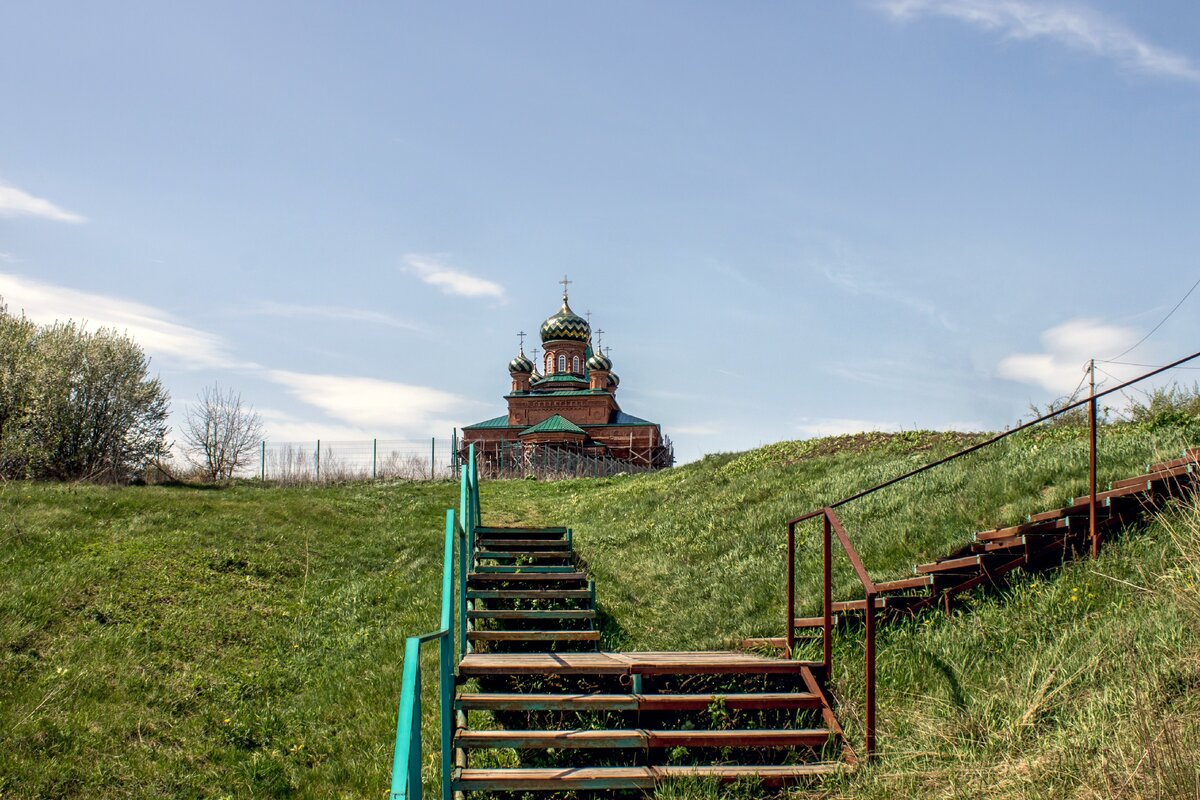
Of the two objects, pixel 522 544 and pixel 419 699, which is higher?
pixel 522 544

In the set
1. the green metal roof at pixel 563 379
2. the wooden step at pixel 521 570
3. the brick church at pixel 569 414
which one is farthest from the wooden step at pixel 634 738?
the green metal roof at pixel 563 379

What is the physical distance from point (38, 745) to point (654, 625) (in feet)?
17.7

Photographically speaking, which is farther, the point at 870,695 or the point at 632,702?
the point at 632,702

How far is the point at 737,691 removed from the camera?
6117mm

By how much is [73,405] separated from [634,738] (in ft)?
83.4

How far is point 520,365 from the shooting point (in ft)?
182

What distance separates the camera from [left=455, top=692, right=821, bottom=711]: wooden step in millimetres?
5523

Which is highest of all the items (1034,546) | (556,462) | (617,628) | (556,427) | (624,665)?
(556,427)

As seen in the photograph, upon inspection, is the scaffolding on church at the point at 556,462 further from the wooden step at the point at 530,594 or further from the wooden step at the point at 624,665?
the wooden step at the point at 624,665

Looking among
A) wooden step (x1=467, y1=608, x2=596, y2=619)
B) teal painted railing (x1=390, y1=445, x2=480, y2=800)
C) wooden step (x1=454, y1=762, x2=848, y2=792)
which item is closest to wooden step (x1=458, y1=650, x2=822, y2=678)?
teal painted railing (x1=390, y1=445, x2=480, y2=800)

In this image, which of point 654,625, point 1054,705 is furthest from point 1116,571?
point 654,625

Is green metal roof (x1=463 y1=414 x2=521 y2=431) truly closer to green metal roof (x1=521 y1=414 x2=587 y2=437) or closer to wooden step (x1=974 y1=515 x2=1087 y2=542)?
green metal roof (x1=521 y1=414 x2=587 y2=437)

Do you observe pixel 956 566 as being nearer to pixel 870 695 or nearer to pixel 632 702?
pixel 870 695

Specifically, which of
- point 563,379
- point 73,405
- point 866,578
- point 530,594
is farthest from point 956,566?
point 563,379
